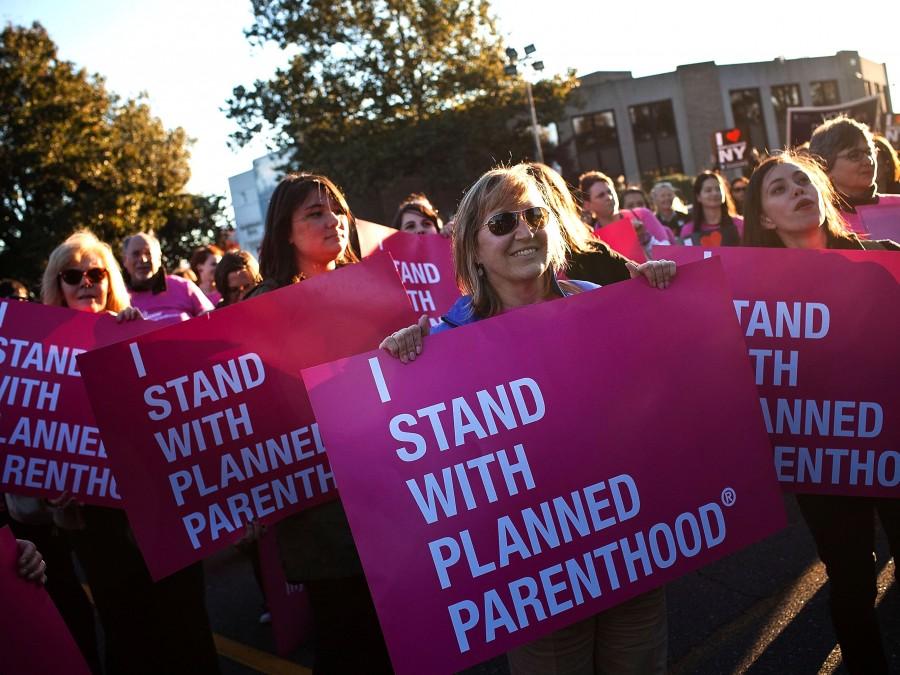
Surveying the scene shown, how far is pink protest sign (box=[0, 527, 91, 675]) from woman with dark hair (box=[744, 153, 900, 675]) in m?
2.21

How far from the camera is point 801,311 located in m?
2.65

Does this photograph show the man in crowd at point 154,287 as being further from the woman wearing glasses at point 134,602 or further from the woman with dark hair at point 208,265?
the woman with dark hair at point 208,265

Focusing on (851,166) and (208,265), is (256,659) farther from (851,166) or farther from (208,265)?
(208,265)

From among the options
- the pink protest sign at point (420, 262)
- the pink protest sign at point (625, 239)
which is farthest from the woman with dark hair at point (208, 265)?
the pink protest sign at point (625, 239)

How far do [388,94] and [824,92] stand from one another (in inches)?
1308

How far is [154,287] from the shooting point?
4.69 meters

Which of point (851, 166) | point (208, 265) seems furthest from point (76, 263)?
point (208, 265)

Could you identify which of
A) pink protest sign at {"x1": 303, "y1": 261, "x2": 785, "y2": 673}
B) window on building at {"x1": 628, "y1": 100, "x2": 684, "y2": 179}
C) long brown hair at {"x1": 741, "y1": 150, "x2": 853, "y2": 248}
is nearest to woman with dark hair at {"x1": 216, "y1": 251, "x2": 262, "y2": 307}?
long brown hair at {"x1": 741, "y1": 150, "x2": 853, "y2": 248}

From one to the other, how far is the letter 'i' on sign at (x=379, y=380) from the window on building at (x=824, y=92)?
55.1 meters

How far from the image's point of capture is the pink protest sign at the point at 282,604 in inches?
156

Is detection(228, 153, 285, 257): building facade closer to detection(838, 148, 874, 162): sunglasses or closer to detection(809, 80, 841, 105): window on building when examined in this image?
detection(809, 80, 841, 105): window on building

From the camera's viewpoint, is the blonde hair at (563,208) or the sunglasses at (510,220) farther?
the blonde hair at (563,208)

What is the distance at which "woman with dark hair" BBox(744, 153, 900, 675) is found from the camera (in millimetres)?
2562

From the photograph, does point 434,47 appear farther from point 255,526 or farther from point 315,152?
point 255,526
